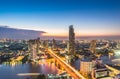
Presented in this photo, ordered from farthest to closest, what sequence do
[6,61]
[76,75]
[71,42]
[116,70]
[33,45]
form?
[71,42] < [33,45] < [6,61] < [116,70] < [76,75]

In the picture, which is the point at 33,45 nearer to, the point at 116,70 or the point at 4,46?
the point at 4,46

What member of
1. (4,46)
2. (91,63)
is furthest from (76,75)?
(4,46)

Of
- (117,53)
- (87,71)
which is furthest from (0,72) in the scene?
(117,53)

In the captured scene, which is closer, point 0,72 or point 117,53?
point 0,72

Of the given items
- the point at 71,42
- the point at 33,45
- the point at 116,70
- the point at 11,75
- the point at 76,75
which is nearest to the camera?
the point at 76,75

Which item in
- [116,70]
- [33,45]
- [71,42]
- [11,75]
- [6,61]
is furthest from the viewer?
[71,42]

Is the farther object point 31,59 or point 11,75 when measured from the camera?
point 31,59

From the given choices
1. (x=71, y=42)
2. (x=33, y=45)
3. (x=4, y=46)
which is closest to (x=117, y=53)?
(x=71, y=42)

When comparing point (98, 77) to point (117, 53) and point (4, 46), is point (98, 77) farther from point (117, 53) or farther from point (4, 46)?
point (4, 46)

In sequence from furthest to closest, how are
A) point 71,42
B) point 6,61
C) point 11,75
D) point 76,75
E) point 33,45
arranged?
1. point 71,42
2. point 33,45
3. point 6,61
4. point 11,75
5. point 76,75
